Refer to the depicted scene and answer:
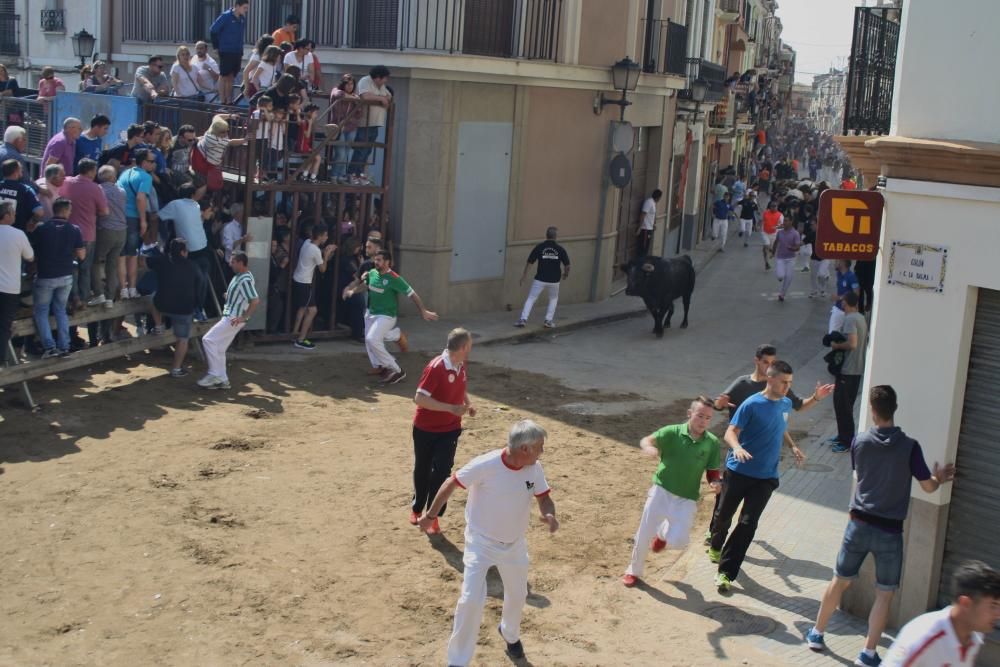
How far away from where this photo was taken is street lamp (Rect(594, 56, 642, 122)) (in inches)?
817

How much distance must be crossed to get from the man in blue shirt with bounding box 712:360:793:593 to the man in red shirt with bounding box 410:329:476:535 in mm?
2055

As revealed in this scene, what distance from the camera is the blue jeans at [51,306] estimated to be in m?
11.9

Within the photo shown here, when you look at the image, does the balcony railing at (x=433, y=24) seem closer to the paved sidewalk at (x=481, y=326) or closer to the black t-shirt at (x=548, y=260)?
the black t-shirt at (x=548, y=260)

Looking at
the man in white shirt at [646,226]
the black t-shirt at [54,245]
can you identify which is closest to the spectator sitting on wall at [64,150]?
the black t-shirt at [54,245]

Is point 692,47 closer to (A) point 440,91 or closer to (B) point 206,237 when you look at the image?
(A) point 440,91

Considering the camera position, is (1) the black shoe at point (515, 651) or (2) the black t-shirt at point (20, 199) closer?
(1) the black shoe at point (515, 651)

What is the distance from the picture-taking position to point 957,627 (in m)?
5.38

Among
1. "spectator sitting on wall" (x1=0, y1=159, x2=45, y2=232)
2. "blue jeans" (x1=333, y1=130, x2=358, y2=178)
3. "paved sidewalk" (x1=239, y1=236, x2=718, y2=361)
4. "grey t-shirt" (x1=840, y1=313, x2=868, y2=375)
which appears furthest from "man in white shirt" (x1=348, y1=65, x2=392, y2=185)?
"grey t-shirt" (x1=840, y1=313, x2=868, y2=375)

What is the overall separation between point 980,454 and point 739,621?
2012mm

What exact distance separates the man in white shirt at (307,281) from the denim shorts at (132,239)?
88.0 inches

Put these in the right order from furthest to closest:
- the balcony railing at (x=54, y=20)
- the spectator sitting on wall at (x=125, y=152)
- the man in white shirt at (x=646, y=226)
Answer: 1. the balcony railing at (x=54, y=20)
2. the man in white shirt at (x=646, y=226)
3. the spectator sitting on wall at (x=125, y=152)

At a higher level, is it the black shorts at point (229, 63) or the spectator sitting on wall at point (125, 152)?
the black shorts at point (229, 63)

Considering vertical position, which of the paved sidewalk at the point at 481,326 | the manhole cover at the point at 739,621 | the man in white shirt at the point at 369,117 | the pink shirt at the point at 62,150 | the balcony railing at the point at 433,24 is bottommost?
A: the manhole cover at the point at 739,621

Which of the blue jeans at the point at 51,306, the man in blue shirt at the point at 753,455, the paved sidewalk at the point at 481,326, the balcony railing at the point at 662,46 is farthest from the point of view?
the balcony railing at the point at 662,46
